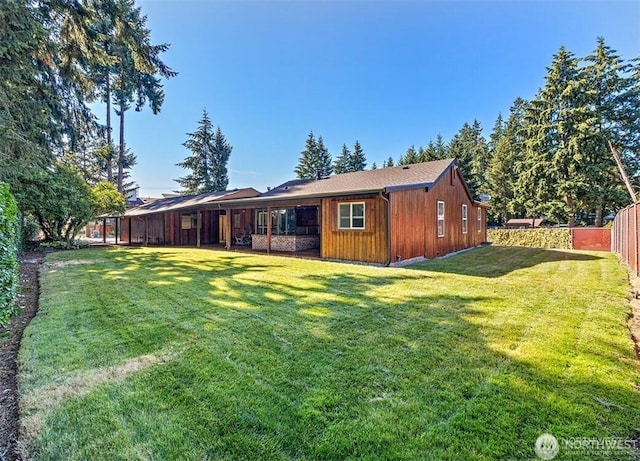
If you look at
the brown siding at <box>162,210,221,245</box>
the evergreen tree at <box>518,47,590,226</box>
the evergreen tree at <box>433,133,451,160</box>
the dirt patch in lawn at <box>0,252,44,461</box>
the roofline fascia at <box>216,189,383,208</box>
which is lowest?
the dirt patch in lawn at <box>0,252,44,461</box>

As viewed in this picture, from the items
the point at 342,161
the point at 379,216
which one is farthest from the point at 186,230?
the point at 342,161

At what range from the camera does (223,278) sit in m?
7.80

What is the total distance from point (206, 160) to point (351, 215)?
95.5 ft

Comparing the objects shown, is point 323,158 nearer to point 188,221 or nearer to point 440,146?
point 440,146

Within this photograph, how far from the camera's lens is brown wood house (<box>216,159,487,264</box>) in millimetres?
10000

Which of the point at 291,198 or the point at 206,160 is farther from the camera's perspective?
the point at 206,160

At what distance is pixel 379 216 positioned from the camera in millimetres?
9938

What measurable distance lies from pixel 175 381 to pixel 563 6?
13023 mm

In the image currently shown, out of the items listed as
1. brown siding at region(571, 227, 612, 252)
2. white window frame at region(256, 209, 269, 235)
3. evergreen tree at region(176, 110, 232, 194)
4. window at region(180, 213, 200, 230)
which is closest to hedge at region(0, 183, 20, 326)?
white window frame at region(256, 209, 269, 235)

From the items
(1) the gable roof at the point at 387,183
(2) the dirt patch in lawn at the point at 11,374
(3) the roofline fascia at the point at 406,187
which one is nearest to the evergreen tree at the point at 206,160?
(1) the gable roof at the point at 387,183

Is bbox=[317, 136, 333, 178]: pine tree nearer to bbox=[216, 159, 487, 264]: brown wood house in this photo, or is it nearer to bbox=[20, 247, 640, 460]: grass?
bbox=[216, 159, 487, 264]: brown wood house

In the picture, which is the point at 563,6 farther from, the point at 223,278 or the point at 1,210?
Answer: the point at 1,210

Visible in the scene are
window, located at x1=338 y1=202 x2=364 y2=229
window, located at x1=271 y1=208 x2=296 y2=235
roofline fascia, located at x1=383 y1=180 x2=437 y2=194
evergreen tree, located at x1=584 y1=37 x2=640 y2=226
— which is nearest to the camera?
roofline fascia, located at x1=383 y1=180 x2=437 y2=194

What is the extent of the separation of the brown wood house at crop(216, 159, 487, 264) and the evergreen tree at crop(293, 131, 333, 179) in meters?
24.7
